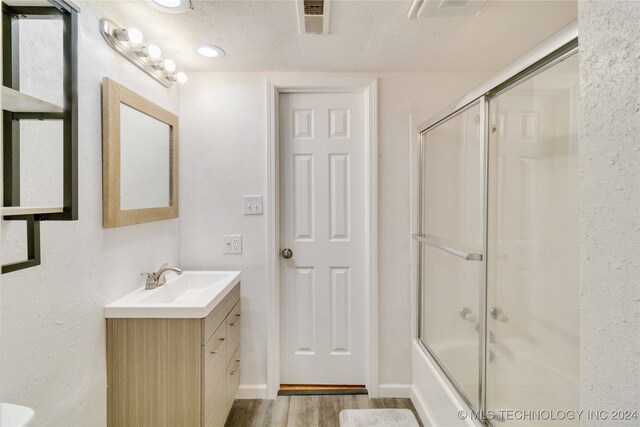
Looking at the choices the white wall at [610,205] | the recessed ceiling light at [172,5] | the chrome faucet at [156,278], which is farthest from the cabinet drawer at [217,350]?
the recessed ceiling light at [172,5]

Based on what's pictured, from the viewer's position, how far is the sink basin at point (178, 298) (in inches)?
56.9

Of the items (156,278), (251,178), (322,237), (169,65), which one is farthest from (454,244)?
(169,65)

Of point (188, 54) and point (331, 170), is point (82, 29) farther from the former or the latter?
point (331, 170)

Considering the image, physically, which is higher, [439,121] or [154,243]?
[439,121]

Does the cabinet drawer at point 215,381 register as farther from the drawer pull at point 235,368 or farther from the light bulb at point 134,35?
the light bulb at point 134,35

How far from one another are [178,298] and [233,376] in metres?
0.59

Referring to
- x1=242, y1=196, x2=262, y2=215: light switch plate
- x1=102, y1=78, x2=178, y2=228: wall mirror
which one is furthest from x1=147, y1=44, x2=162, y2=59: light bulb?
x1=242, y1=196, x2=262, y2=215: light switch plate

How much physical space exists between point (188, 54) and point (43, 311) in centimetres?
152

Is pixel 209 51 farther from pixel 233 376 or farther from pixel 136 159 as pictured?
pixel 233 376

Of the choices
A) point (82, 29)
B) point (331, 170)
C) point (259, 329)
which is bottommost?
point (259, 329)

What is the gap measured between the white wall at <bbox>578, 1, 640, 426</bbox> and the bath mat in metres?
1.62

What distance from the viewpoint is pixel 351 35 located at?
5.61ft

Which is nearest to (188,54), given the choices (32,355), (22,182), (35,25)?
(35,25)

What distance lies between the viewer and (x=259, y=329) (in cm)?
224
